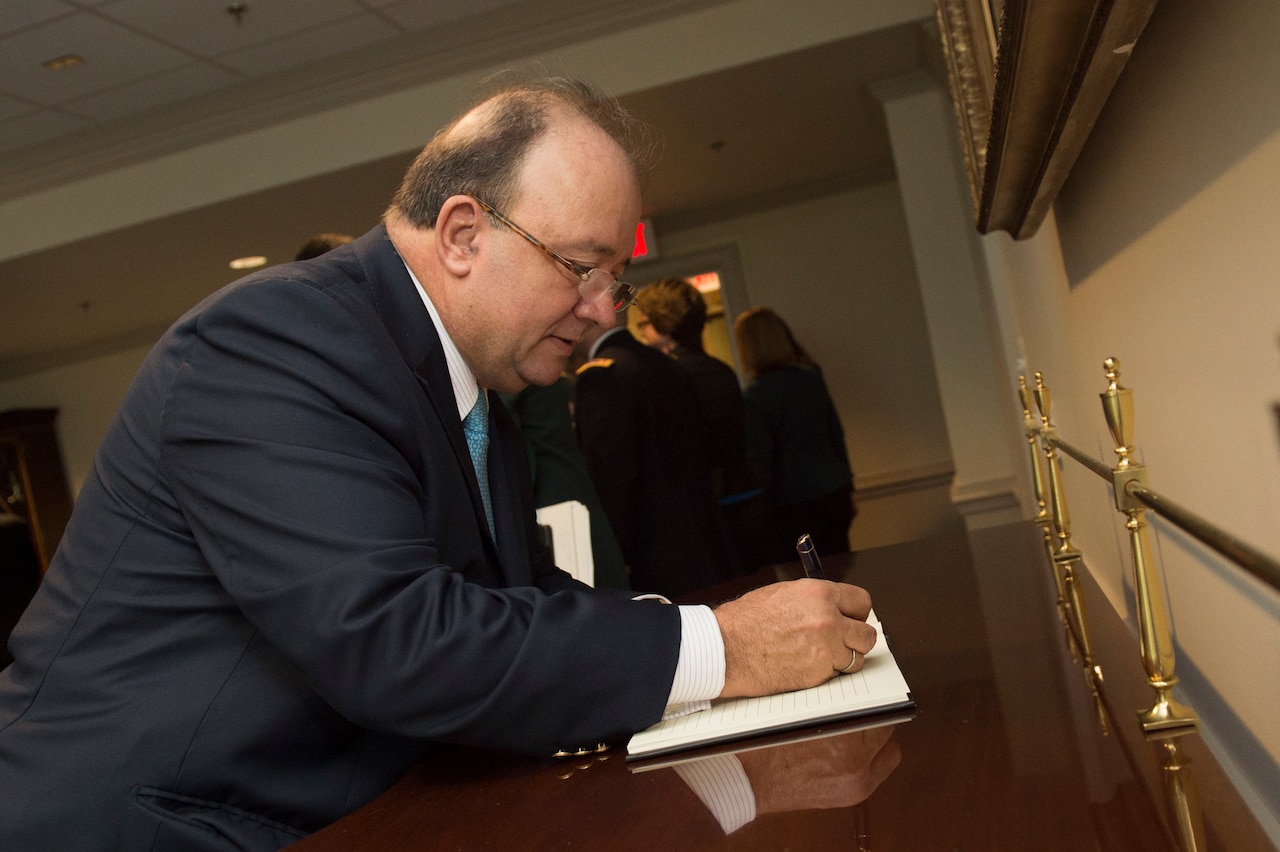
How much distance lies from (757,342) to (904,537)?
3691mm

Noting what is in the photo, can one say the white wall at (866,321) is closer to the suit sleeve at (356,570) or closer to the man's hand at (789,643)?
the man's hand at (789,643)

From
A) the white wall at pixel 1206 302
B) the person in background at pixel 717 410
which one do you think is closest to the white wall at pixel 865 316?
the person in background at pixel 717 410

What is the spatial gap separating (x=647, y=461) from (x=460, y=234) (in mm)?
2160

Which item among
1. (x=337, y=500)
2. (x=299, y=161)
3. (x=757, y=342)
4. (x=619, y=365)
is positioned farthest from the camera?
(x=299, y=161)

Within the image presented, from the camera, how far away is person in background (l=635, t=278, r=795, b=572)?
4.02 m

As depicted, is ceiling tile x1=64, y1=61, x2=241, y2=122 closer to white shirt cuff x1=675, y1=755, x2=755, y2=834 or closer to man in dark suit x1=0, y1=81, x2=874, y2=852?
man in dark suit x1=0, y1=81, x2=874, y2=852

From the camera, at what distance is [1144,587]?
81 centimetres

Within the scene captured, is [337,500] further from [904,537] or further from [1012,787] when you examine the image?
[904,537]

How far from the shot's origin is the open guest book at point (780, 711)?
0.89 m

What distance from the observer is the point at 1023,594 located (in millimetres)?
1323

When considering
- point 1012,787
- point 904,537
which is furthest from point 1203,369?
point 904,537

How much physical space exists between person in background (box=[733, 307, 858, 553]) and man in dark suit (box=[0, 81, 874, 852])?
361 centimetres

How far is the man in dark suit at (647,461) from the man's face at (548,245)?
1.98 metres

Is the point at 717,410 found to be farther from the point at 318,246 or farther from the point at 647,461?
the point at 318,246
